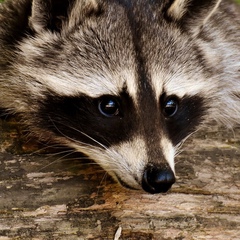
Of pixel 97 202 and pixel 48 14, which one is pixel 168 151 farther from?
pixel 48 14

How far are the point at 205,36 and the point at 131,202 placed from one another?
1197mm

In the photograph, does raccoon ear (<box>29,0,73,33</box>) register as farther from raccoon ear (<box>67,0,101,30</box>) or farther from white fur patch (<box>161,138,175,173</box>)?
white fur patch (<box>161,138,175,173</box>)

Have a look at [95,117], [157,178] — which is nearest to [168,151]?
[157,178]

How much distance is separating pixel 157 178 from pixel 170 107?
500mm

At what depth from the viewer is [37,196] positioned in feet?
11.2

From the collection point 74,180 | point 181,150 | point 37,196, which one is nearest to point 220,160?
point 181,150

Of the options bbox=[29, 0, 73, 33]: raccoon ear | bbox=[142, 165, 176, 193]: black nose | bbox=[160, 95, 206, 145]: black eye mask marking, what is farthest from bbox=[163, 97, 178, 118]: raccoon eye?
bbox=[29, 0, 73, 33]: raccoon ear

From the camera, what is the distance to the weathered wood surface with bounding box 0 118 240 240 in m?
3.36

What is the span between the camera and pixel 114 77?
128 inches

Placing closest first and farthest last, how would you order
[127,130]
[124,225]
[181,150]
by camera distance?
[127,130] < [124,225] < [181,150]

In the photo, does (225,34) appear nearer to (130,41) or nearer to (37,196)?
(130,41)

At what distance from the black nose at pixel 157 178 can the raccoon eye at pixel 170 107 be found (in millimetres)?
398

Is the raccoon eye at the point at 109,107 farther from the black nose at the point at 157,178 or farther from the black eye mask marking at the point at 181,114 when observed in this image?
the black nose at the point at 157,178

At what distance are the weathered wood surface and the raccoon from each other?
17 centimetres
